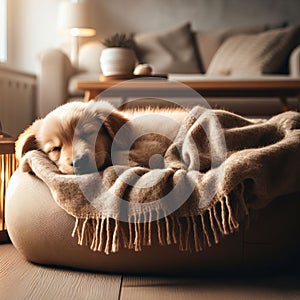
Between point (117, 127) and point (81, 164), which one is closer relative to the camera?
point (81, 164)

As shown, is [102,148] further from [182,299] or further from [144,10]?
[144,10]

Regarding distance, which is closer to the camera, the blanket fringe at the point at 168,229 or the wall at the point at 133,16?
the blanket fringe at the point at 168,229

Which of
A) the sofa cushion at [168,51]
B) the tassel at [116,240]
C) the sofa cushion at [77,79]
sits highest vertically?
the tassel at [116,240]

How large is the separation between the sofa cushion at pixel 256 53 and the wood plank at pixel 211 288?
2799mm

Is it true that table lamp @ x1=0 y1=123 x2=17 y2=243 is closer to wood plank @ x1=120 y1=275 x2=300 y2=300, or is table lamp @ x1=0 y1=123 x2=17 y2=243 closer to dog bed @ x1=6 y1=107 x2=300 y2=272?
dog bed @ x1=6 y1=107 x2=300 y2=272

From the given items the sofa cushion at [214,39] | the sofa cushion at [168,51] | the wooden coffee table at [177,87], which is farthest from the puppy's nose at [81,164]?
the sofa cushion at [214,39]

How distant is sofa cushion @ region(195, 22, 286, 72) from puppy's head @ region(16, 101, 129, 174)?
2905 mm

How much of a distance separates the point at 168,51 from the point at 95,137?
292 centimetres

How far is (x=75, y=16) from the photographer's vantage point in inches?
176

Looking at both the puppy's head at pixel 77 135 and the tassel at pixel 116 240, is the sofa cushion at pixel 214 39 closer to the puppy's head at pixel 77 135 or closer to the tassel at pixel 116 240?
the puppy's head at pixel 77 135

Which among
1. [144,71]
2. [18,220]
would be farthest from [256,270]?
[144,71]

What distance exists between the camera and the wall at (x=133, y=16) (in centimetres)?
486

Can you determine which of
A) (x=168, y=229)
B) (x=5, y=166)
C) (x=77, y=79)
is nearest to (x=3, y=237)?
(x=5, y=166)

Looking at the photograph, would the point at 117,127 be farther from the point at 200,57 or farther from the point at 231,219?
the point at 200,57
